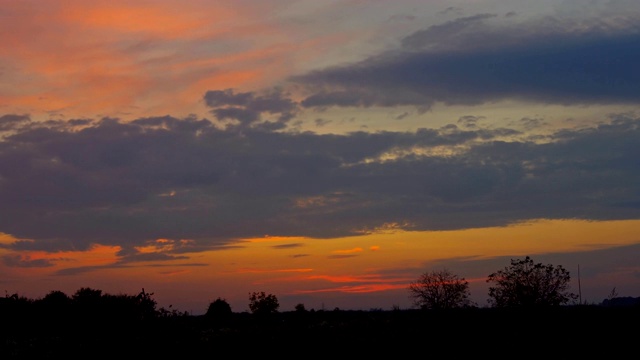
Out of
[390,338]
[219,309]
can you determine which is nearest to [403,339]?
[390,338]

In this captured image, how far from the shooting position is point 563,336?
44969mm

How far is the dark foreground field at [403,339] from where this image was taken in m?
43.5

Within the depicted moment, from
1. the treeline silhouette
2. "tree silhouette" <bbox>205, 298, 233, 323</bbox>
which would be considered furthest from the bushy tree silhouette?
the treeline silhouette

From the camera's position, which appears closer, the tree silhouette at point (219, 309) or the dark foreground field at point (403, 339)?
the dark foreground field at point (403, 339)

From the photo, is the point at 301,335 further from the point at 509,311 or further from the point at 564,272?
the point at 564,272

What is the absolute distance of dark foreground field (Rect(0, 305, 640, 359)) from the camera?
4350 cm

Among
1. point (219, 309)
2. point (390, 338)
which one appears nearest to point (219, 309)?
point (219, 309)

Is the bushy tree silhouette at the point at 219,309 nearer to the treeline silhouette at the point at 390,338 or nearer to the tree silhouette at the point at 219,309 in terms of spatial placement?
the tree silhouette at the point at 219,309

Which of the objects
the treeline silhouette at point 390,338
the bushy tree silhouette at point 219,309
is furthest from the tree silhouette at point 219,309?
the treeline silhouette at point 390,338

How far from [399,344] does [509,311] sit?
1040 centimetres

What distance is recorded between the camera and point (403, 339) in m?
47.0

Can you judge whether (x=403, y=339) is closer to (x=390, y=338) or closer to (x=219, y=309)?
A: (x=390, y=338)

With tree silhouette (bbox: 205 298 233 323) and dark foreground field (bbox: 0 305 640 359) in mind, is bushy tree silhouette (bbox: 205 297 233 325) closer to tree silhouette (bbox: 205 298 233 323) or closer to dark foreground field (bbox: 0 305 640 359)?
tree silhouette (bbox: 205 298 233 323)

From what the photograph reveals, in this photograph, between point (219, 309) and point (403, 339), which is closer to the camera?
point (403, 339)
